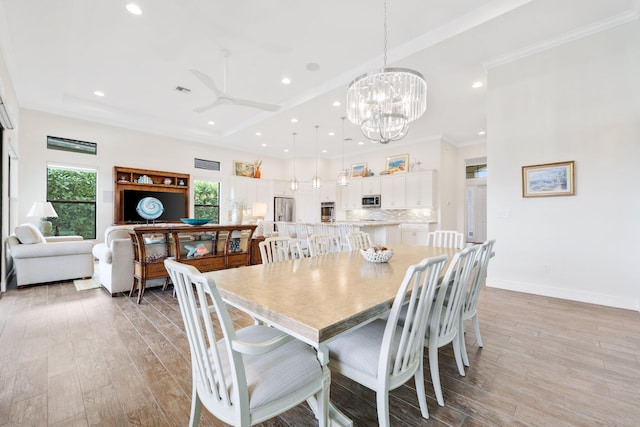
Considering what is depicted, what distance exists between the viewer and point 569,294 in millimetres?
3350

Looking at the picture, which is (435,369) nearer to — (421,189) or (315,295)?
(315,295)

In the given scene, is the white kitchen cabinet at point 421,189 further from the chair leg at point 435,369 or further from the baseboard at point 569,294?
the chair leg at point 435,369

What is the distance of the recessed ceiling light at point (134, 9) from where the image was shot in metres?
2.84

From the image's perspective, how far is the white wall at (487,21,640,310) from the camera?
9.93ft

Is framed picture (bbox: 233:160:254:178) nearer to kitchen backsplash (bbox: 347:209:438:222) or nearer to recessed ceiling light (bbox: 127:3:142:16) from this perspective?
kitchen backsplash (bbox: 347:209:438:222)

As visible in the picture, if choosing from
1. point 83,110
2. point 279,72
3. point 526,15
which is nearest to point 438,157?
point 526,15

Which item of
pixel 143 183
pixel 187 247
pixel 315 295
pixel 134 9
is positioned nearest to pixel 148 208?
pixel 143 183

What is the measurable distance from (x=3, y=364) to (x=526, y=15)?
5568 millimetres

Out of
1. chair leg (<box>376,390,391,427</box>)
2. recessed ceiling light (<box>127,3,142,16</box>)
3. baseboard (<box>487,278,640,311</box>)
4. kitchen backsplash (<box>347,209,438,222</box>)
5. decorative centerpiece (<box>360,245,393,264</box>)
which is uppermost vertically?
recessed ceiling light (<box>127,3,142,16</box>)

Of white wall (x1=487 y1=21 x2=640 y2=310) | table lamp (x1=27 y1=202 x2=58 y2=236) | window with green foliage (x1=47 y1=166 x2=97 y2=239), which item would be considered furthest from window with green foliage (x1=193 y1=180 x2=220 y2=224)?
white wall (x1=487 y1=21 x2=640 y2=310)

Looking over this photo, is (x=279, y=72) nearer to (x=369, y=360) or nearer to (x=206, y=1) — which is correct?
(x=206, y=1)

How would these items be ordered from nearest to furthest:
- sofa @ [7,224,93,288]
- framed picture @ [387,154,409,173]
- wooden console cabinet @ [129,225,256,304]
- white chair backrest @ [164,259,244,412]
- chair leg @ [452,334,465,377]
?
1. white chair backrest @ [164,259,244,412]
2. chair leg @ [452,334,465,377]
3. wooden console cabinet @ [129,225,256,304]
4. sofa @ [7,224,93,288]
5. framed picture @ [387,154,409,173]

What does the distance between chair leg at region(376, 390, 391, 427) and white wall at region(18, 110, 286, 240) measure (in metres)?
6.96

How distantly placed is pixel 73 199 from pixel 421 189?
8085 millimetres
